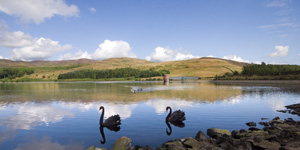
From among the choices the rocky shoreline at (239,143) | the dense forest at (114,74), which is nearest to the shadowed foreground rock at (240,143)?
the rocky shoreline at (239,143)

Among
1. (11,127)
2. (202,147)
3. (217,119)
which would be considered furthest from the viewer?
(217,119)

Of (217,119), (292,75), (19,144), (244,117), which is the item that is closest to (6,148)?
(19,144)

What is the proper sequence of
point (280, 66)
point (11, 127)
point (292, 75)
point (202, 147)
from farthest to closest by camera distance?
1. point (280, 66)
2. point (292, 75)
3. point (11, 127)
4. point (202, 147)

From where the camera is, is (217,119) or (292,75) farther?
(292,75)

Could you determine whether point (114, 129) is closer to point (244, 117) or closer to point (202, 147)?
point (202, 147)

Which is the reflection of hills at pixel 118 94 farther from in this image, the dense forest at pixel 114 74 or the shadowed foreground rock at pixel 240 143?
the dense forest at pixel 114 74

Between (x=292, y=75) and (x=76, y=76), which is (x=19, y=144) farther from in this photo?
(x=76, y=76)

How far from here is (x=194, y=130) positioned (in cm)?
1530

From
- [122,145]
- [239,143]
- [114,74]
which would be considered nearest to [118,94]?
[122,145]

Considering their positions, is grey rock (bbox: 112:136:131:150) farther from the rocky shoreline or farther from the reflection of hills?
the reflection of hills

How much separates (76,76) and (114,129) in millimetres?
157361

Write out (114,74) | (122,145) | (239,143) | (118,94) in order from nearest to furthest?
1. (239,143)
2. (122,145)
3. (118,94)
4. (114,74)

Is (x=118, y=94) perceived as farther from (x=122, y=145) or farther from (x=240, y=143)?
(x=240, y=143)

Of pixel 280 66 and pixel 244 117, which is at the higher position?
pixel 280 66
